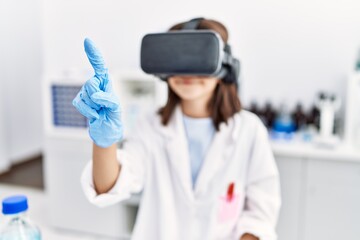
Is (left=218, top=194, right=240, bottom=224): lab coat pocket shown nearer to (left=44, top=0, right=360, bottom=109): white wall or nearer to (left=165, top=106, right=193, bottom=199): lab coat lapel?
(left=165, top=106, right=193, bottom=199): lab coat lapel

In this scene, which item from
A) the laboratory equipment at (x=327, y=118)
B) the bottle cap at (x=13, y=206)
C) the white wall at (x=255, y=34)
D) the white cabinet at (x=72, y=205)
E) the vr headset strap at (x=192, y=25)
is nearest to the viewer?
the bottle cap at (x=13, y=206)

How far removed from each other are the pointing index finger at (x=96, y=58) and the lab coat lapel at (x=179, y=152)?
1.25 feet

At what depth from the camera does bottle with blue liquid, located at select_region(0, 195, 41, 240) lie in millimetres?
567

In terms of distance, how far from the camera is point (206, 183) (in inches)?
32.8

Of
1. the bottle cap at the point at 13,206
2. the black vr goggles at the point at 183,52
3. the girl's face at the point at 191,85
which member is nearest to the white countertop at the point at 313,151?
the girl's face at the point at 191,85

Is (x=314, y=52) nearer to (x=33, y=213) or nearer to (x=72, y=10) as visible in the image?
(x=72, y=10)

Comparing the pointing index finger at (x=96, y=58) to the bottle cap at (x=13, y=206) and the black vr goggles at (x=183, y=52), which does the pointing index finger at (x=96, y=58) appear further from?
the bottle cap at (x=13, y=206)

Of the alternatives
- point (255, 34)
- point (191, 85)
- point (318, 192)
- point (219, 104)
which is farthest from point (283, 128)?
point (191, 85)

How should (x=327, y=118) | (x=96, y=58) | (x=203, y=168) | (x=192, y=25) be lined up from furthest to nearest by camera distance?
(x=327, y=118) → (x=203, y=168) → (x=192, y=25) → (x=96, y=58)

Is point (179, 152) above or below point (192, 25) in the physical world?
below

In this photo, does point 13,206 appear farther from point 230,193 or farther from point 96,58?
point 230,193

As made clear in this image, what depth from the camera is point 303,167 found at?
136 cm

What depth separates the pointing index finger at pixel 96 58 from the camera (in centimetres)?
46

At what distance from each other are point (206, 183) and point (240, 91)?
80 centimetres
